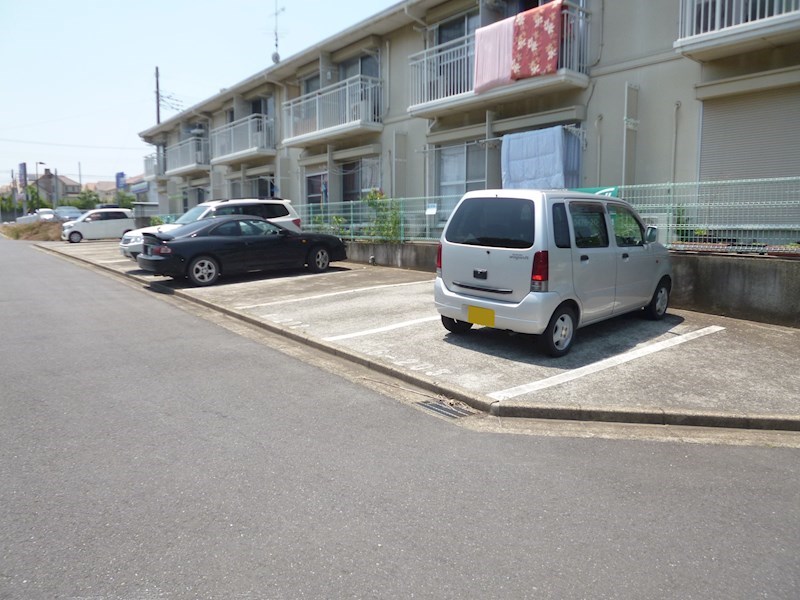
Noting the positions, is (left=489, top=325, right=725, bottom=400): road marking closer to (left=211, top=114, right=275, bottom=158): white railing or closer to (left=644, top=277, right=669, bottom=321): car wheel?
(left=644, top=277, right=669, bottom=321): car wheel

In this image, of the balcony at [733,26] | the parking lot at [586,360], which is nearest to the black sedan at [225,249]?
the parking lot at [586,360]

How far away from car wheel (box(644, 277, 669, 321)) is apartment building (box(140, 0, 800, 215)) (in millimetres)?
3008

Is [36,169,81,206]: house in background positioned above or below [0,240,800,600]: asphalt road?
above

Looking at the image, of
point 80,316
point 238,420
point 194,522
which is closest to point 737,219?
point 238,420

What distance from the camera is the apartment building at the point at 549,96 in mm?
9406

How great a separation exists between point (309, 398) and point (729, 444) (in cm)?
338

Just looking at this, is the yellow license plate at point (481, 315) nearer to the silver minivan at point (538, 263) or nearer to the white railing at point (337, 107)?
the silver minivan at point (538, 263)

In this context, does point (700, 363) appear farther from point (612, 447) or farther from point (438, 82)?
point (438, 82)

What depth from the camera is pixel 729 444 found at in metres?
4.44

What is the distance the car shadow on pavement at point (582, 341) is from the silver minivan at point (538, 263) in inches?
8.5

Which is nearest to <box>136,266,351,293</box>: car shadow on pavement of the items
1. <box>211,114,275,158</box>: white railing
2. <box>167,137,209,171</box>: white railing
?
<box>211,114,275,158</box>: white railing

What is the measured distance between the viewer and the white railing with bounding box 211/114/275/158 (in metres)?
22.3

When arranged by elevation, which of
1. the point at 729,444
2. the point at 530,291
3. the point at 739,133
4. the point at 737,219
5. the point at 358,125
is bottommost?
the point at 729,444

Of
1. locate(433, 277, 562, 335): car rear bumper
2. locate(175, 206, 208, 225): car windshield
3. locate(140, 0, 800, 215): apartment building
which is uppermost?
locate(140, 0, 800, 215): apartment building
